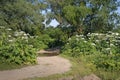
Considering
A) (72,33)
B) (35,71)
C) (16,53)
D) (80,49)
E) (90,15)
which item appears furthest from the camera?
(72,33)

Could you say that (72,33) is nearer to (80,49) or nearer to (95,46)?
(95,46)

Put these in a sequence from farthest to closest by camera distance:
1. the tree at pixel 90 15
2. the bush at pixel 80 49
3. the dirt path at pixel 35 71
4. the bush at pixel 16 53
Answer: the tree at pixel 90 15 → the bush at pixel 80 49 → the bush at pixel 16 53 → the dirt path at pixel 35 71

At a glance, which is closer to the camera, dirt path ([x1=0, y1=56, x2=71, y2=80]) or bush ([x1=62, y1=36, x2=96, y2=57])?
dirt path ([x1=0, y1=56, x2=71, y2=80])

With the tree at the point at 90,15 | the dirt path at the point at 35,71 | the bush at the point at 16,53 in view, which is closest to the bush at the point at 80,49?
the dirt path at the point at 35,71

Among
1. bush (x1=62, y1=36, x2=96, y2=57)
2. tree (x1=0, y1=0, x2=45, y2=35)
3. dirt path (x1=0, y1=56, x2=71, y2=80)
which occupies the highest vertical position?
tree (x1=0, y1=0, x2=45, y2=35)

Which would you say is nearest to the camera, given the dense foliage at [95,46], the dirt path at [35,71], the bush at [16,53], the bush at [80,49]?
the dirt path at [35,71]

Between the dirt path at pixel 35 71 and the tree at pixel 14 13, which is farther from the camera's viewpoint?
the tree at pixel 14 13

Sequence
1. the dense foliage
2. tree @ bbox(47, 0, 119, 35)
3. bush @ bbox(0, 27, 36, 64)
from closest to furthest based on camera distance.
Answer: bush @ bbox(0, 27, 36, 64), the dense foliage, tree @ bbox(47, 0, 119, 35)

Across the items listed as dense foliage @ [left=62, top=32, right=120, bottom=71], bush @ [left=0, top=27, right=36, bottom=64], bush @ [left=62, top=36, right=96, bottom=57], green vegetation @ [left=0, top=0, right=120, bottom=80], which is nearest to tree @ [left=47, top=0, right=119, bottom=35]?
green vegetation @ [left=0, top=0, right=120, bottom=80]

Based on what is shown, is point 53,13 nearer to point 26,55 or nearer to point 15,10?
point 15,10

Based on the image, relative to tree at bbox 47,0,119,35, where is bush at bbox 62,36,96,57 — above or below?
below

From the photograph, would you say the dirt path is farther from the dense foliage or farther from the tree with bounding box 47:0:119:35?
the tree with bounding box 47:0:119:35

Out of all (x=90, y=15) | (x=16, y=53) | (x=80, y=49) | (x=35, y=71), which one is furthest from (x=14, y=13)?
(x=90, y=15)

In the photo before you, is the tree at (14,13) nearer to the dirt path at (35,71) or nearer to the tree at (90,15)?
the dirt path at (35,71)
